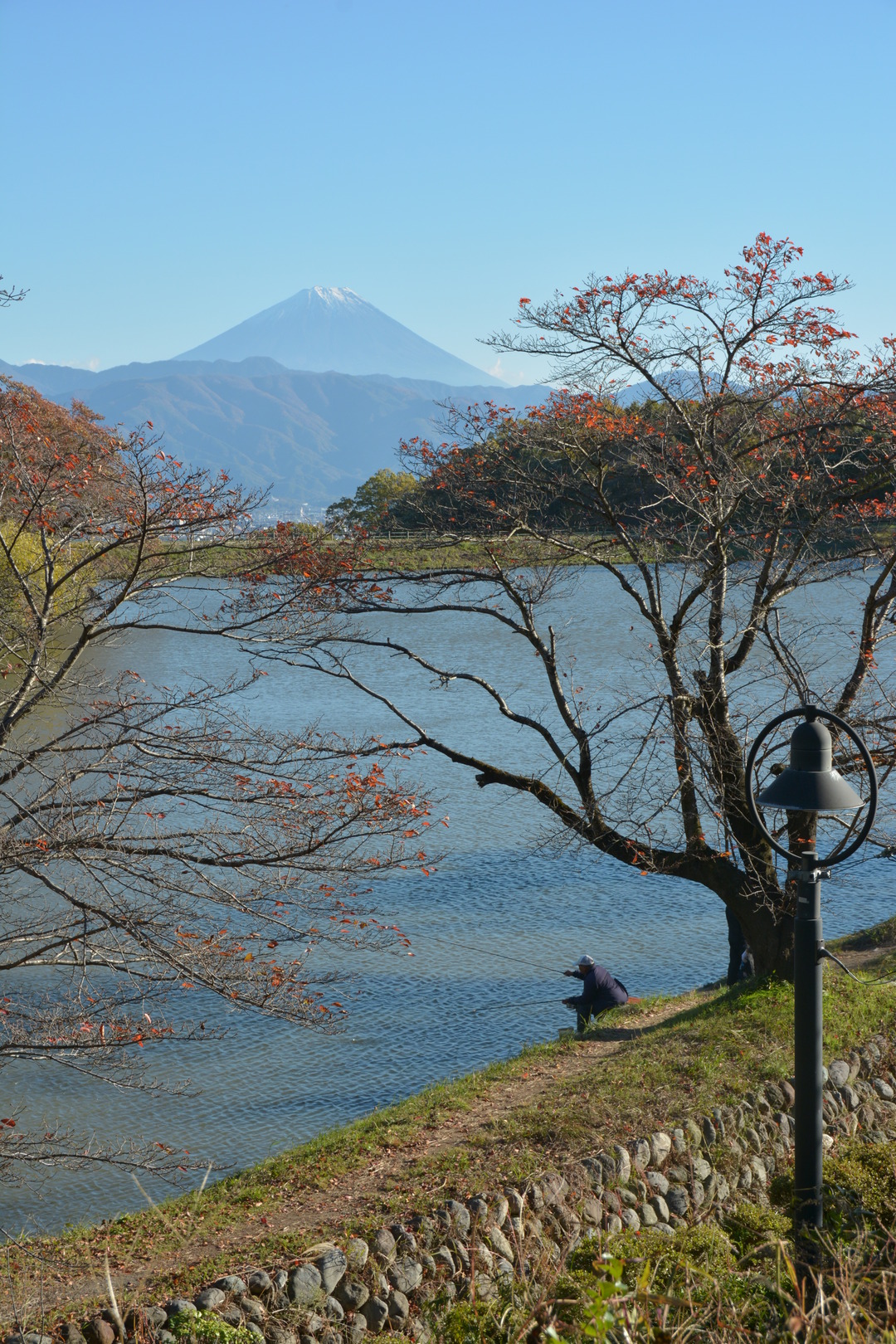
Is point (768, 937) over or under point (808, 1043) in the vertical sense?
under

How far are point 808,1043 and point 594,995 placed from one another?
5.42m

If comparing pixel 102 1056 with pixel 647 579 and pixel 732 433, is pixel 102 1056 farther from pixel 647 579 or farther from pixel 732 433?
pixel 732 433

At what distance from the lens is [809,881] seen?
3883 mm

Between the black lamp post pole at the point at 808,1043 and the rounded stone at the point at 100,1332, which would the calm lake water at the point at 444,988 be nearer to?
the rounded stone at the point at 100,1332

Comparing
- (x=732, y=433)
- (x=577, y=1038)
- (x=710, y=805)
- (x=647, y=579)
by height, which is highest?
(x=732, y=433)

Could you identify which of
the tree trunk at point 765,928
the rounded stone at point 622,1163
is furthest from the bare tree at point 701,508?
the rounded stone at point 622,1163

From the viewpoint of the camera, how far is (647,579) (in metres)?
8.98

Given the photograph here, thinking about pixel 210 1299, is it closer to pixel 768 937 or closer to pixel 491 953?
pixel 768 937

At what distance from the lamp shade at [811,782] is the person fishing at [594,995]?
587 centimetres

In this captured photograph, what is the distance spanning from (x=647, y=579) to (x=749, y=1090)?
402 centimetres

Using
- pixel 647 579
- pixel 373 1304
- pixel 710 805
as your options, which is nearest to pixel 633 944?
pixel 710 805

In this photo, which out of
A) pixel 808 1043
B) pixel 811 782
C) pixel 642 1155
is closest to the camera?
pixel 811 782

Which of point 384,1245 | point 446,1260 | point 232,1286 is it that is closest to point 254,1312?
point 232,1286

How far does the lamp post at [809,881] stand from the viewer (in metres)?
3.68
